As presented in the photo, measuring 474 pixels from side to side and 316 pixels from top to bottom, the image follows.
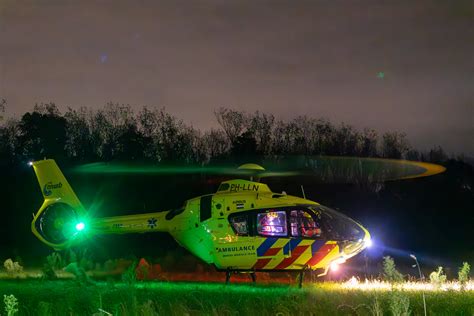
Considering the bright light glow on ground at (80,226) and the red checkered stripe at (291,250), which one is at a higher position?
the bright light glow on ground at (80,226)

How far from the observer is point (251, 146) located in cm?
3331

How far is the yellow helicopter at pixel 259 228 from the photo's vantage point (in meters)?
19.4

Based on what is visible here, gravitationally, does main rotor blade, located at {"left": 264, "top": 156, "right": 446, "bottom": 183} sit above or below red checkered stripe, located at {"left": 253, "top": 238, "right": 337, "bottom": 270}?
above

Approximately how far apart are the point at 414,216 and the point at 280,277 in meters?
19.2

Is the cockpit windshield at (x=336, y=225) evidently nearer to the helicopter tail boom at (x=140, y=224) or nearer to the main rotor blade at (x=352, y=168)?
the main rotor blade at (x=352, y=168)

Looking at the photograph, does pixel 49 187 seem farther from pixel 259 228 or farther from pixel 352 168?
pixel 352 168

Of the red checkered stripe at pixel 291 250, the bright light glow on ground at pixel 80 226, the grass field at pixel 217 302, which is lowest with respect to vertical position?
the red checkered stripe at pixel 291 250

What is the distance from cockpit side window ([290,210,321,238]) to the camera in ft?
63.5

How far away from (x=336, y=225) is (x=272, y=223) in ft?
5.79

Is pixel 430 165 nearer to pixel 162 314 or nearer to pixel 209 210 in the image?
pixel 209 210

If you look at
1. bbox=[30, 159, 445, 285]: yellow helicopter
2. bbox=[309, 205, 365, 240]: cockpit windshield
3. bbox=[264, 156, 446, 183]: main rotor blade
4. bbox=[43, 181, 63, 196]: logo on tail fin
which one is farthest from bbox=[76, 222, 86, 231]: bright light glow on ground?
bbox=[309, 205, 365, 240]: cockpit windshield

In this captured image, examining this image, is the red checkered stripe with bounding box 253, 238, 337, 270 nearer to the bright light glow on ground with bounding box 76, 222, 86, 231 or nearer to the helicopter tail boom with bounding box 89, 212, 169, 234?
the helicopter tail boom with bounding box 89, 212, 169, 234

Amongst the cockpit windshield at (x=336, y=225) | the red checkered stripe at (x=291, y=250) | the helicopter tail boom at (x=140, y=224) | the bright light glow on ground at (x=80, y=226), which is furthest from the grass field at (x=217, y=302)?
the bright light glow on ground at (x=80, y=226)

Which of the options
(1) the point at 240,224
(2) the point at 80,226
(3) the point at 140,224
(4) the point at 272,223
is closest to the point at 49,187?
(2) the point at 80,226
